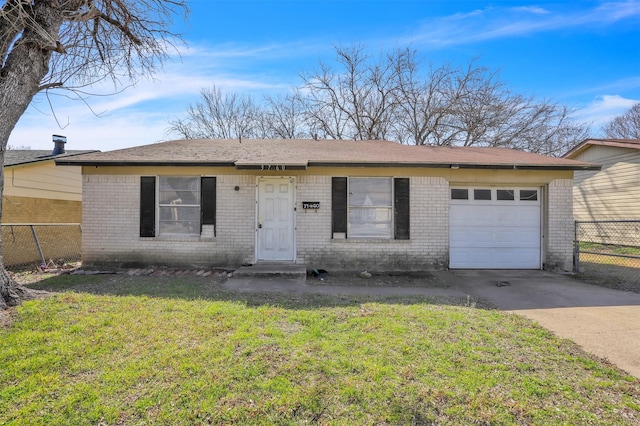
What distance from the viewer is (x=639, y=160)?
1190 cm

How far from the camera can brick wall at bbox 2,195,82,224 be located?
9.73 m

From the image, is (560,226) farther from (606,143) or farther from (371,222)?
(606,143)

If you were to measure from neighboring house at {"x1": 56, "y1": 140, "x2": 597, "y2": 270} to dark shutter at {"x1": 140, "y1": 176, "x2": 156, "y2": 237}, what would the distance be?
0.03 metres

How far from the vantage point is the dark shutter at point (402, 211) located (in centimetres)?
844

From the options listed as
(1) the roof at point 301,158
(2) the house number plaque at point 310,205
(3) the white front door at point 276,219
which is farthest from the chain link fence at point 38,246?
(2) the house number plaque at point 310,205

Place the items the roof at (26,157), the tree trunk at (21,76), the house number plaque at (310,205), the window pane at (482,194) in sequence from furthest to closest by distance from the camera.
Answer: the roof at (26,157) < the window pane at (482,194) < the house number plaque at (310,205) < the tree trunk at (21,76)

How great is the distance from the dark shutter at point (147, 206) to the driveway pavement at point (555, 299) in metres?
3.04

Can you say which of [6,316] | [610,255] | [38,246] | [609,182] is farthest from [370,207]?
[609,182]

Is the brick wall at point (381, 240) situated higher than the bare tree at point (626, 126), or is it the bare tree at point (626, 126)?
the bare tree at point (626, 126)

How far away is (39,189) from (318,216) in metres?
9.28

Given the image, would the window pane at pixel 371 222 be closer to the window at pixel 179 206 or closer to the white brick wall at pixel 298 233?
the white brick wall at pixel 298 233

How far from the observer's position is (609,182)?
13.3 metres

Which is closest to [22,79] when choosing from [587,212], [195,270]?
[195,270]

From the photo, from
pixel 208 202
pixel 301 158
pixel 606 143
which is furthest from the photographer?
pixel 606 143
